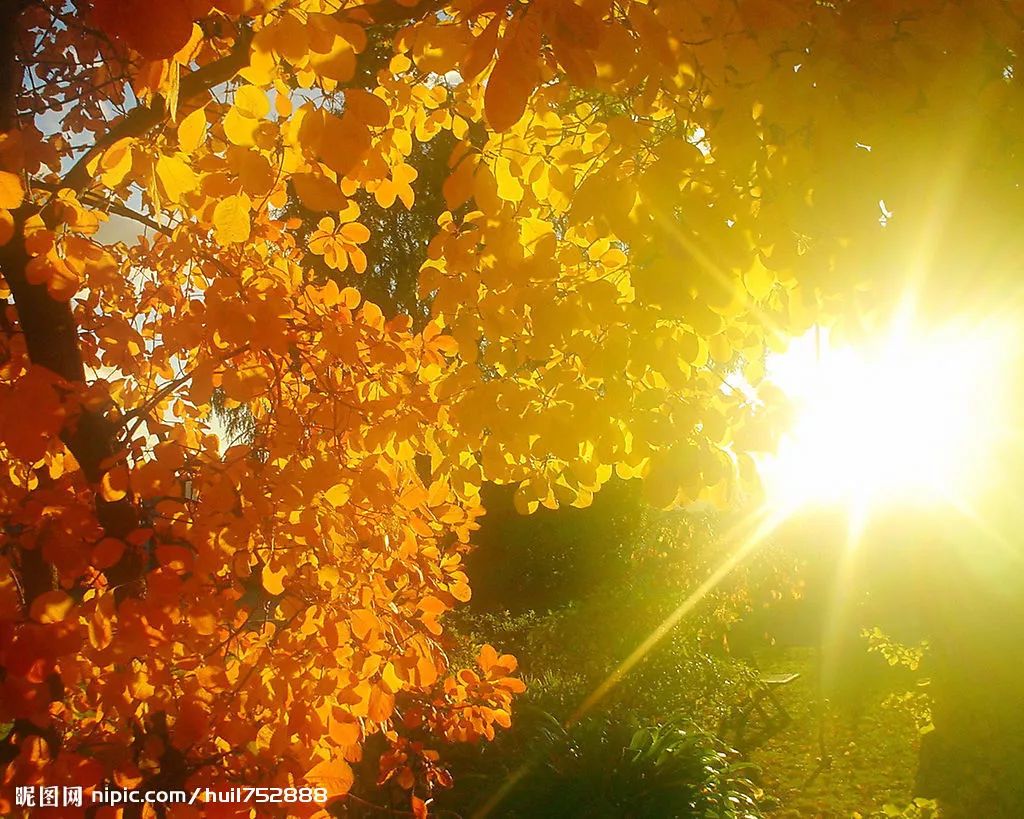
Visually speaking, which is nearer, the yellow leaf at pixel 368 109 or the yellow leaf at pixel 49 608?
the yellow leaf at pixel 368 109

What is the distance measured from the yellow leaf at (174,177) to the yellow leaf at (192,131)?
0.68 feet

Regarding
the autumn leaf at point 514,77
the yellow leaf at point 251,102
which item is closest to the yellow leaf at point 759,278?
the autumn leaf at point 514,77

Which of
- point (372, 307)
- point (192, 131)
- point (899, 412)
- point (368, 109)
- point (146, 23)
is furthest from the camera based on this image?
point (372, 307)

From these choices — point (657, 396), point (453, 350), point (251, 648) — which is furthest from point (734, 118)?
point (251, 648)

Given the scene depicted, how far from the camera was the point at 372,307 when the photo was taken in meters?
2.86

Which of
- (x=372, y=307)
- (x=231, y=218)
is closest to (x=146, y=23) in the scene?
(x=231, y=218)

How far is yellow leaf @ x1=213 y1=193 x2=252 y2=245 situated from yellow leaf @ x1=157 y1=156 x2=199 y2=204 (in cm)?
9

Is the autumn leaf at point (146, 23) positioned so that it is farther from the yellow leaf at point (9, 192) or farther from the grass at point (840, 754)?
the grass at point (840, 754)

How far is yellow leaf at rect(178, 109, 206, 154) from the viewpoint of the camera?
1.48 metres

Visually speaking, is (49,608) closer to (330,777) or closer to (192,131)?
(330,777)

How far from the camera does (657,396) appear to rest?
2.23 metres

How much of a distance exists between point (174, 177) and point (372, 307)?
46.7 inches

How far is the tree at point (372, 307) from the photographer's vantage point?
1374 mm

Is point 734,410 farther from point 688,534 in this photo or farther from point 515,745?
point 688,534
